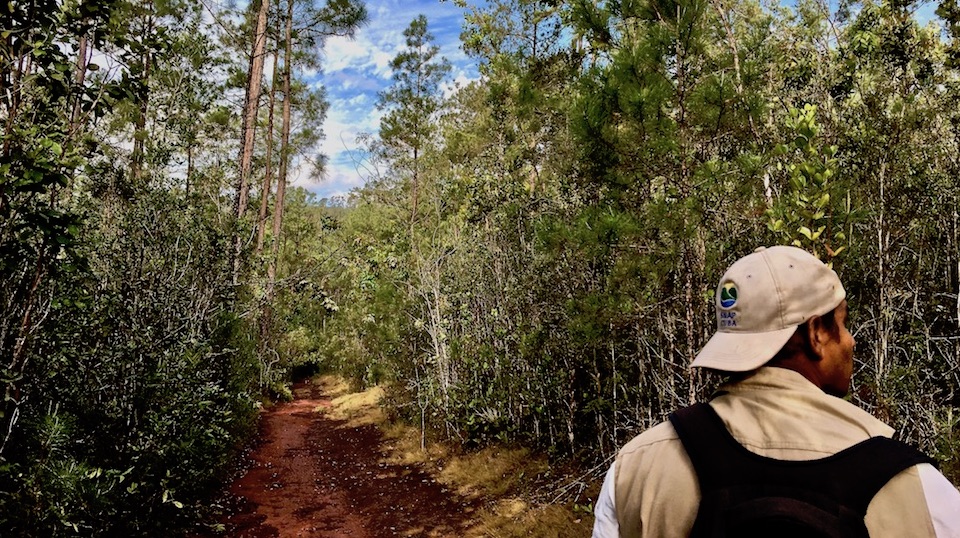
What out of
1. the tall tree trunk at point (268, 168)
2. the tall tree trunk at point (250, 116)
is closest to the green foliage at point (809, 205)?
the tall tree trunk at point (250, 116)

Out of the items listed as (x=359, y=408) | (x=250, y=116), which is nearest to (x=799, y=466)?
(x=250, y=116)

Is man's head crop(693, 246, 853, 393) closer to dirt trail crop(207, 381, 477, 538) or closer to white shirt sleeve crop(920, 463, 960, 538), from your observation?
white shirt sleeve crop(920, 463, 960, 538)

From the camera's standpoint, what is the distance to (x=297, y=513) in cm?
711

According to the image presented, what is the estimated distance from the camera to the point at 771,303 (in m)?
1.10

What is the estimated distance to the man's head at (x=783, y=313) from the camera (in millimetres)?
1086

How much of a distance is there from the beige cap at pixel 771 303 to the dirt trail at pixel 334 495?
611 cm

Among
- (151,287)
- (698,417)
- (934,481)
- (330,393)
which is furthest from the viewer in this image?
(330,393)

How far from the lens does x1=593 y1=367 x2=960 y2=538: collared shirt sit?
2.87 ft

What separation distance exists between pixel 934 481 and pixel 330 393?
18894 mm

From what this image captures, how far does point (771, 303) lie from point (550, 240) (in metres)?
3.85

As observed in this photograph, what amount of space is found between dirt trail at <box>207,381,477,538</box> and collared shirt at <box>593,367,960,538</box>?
5.95 m

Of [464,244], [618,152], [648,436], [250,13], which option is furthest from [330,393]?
[648,436]

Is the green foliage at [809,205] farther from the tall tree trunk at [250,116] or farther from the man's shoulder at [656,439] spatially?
the tall tree trunk at [250,116]

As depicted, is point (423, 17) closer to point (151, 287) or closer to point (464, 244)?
point (464, 244)
